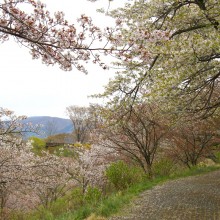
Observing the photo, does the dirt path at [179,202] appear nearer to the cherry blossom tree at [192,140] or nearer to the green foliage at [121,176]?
the green foliage at [121,176]

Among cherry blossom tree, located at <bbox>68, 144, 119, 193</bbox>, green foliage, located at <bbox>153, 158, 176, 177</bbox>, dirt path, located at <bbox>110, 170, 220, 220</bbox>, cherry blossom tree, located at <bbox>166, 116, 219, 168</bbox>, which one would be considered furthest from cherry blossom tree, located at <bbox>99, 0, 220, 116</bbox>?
cherry blossom tree, located at <bbox>68, 144, 119, 193</bbox>

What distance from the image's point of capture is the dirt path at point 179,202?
5660mm

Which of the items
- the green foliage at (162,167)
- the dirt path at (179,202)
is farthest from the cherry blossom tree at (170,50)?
the green foliage at (162,167)

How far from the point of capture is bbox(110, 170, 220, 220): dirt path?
18.6ft

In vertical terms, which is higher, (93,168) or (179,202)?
(93,168)

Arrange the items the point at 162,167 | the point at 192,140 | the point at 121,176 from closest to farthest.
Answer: the point at 121,176 → the point at 162,167 → the point at 192,140

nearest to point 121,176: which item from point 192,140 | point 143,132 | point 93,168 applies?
point 143,132

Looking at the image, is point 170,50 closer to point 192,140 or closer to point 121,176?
point 121,176

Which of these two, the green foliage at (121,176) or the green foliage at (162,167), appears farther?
the green foliage at (162,167)

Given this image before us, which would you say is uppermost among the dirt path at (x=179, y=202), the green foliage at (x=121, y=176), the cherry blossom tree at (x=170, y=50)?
the cherry blossom tree at (x=170, y=50)

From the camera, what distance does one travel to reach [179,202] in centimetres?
656

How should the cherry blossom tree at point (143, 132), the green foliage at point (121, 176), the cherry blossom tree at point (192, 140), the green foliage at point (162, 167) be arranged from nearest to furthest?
1. the green foliage at point (121, 176)
2. the cherry blossom tree at point (143, 132)
3. the cherry blossom tree at point (192, 140)
4. the green foliage at point (162, 167)

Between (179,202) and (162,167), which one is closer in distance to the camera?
(179,202)

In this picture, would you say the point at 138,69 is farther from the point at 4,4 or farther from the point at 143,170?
the point at 143,170
